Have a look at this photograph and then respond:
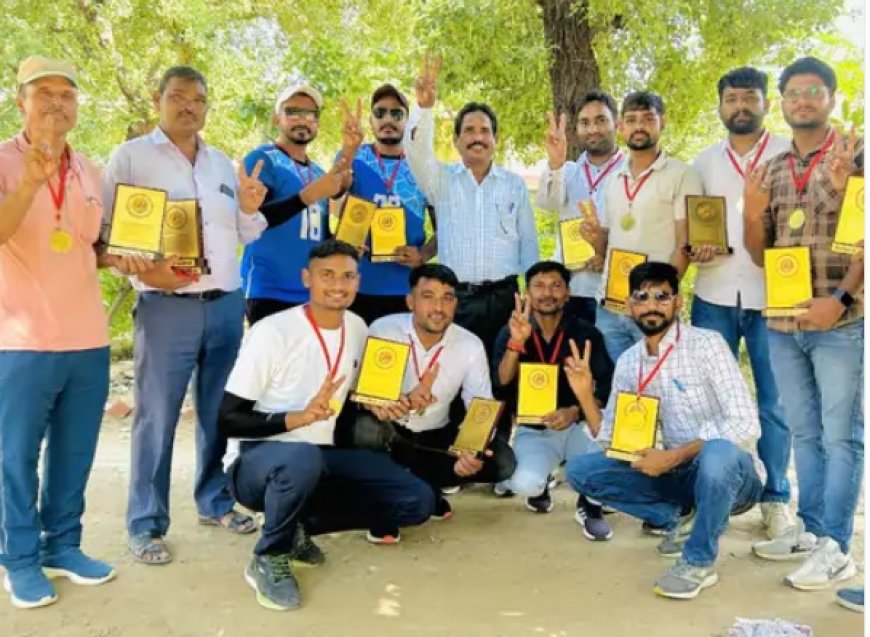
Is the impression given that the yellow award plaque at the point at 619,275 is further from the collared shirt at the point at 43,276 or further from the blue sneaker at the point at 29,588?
the blue sneaker at the point at 29,588

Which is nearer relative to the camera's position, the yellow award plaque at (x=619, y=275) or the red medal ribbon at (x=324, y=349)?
the red medal ribbon at (x=324, y=349)

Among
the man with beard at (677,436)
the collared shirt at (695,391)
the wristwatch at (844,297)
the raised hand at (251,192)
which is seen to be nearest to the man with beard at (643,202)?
the man with beard at (677,436)

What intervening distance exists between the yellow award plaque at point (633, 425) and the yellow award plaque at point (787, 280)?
70 centimetres

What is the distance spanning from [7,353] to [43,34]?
6.58m

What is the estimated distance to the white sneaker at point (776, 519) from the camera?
443cm

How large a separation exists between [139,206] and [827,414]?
326cm

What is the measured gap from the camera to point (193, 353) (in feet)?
14.1

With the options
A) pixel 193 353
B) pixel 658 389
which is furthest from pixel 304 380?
pixel 658 389

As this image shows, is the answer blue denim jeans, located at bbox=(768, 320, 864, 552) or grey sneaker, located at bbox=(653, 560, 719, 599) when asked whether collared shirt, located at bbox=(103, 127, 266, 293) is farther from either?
blue denim jeans, located at bbox=(768, 320, 864, 552)

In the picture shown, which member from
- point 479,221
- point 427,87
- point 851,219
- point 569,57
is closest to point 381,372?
point 479,221

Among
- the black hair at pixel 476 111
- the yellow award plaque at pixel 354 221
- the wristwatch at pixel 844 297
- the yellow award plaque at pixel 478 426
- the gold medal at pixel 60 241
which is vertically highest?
the black hair at pixel 476 111

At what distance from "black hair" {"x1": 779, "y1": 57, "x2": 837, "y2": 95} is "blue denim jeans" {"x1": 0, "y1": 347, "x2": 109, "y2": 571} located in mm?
3357

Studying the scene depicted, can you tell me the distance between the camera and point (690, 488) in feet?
13.6

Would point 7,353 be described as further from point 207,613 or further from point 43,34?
point 43,34
